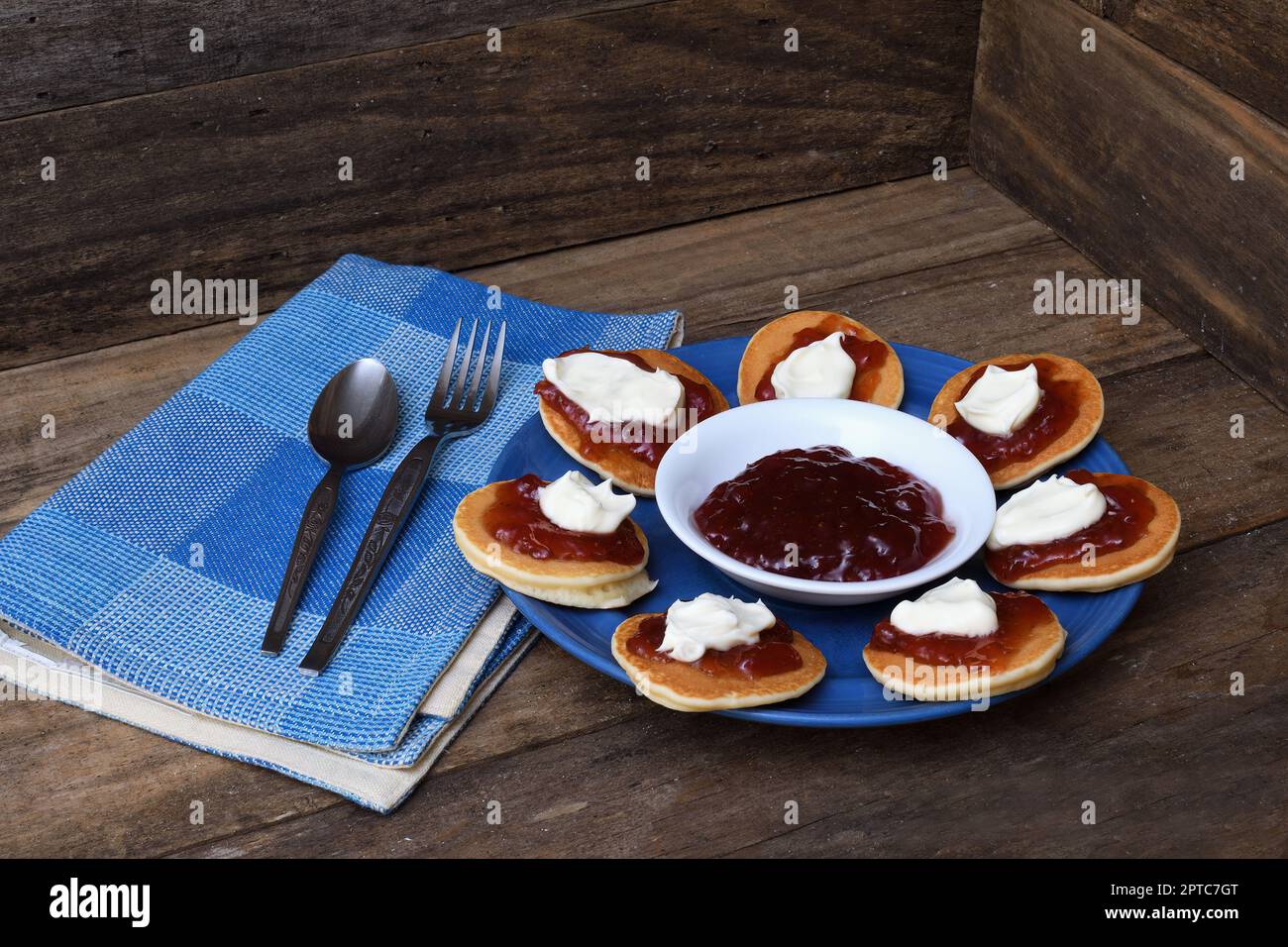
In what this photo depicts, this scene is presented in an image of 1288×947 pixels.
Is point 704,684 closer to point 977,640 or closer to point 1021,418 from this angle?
point 977,640

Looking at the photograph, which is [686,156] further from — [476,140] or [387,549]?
[387,549]

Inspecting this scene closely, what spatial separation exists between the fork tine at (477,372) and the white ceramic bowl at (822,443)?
358 millimetres

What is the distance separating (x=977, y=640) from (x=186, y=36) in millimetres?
1326

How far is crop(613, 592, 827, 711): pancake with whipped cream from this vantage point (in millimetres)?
1139

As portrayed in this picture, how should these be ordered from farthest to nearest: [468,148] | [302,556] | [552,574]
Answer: [468,148]
[302,556]
[552,574]

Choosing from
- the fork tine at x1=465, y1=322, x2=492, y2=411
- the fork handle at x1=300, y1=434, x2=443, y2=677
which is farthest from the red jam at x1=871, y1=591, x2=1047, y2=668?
the fork tine at x1=465, y1=322, x2=492, y2=411

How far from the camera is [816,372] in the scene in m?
1.53

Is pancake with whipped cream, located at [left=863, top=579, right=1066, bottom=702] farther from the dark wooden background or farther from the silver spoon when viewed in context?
the silver spoon

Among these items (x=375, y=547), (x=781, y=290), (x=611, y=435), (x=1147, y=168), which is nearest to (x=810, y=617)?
(x=611, y=435)

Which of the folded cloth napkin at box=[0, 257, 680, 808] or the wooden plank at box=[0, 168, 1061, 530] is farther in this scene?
the wooden plank at box=[0, 168, 1061, 530]

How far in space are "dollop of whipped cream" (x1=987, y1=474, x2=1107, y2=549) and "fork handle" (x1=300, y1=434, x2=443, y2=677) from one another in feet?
2.10

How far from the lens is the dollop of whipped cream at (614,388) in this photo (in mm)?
1458

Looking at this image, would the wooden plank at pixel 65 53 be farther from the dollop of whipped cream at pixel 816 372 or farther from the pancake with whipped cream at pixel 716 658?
the pancake with whipped cream at pixel 716 658

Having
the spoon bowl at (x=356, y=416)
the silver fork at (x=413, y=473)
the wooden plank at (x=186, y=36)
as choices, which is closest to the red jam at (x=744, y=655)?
the silver fork at (x=413, y=473)
